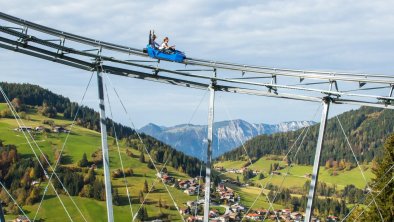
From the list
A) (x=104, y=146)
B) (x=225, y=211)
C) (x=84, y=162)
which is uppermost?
(x=104, y=146)

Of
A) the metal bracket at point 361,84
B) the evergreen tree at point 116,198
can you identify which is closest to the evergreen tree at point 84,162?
the evergreen tree at point 116,198

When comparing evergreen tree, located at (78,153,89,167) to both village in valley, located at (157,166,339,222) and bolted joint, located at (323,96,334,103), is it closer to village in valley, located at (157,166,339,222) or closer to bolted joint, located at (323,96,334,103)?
village in valley, located at (157,166,339,222)

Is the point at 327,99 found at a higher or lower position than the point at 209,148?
higher

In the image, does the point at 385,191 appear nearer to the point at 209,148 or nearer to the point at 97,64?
the point at 209,148

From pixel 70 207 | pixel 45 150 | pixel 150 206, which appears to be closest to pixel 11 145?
pixel 45 150

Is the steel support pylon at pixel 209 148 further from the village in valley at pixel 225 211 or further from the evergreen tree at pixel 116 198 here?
the evergreen tree at pixel 116 198

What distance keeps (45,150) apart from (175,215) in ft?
192

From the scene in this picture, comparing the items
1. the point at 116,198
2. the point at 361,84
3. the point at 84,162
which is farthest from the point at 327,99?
the point at 84,162

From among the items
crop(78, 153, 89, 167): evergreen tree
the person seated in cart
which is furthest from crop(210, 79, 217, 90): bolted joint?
crop(78, 153, 89, 167): evergreen tree

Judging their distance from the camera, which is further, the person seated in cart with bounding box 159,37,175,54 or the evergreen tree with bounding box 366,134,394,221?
the evergreen tree with bounding box 366,134,394,221

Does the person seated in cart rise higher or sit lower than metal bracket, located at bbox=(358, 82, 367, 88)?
higher

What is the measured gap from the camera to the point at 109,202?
29.6 metres

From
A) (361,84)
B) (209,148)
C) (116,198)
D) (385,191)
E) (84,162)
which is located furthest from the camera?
(84,162)

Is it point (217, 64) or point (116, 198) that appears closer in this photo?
point (217, 64)
